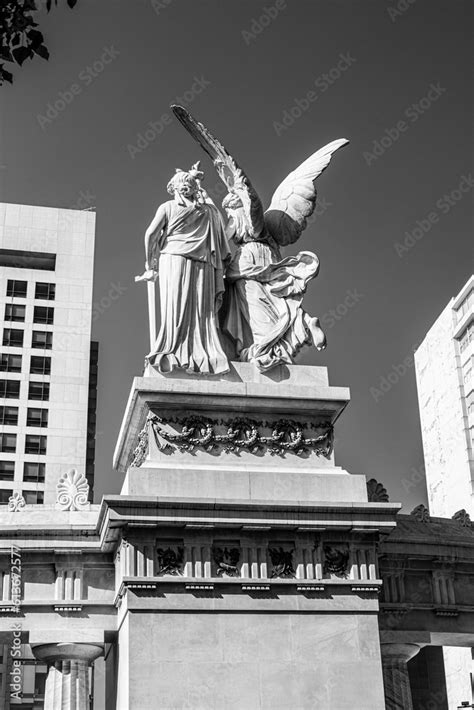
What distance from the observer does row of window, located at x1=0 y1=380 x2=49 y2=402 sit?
88062 millimetres

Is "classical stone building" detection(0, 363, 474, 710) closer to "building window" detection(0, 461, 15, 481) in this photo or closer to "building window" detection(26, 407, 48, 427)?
"building window" detection(0, 461, 15, 481)

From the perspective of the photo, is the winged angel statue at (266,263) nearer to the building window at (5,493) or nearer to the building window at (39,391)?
the building window at (5,493)

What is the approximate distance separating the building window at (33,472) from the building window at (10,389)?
619cm

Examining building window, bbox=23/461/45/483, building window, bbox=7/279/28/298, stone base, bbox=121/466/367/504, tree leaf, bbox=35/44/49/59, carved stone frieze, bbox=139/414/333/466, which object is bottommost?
stone base, bbox=121/466/367/504

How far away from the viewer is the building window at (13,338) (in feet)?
295

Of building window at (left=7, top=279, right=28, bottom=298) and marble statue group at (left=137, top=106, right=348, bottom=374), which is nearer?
marble statue group at (left=137, top=106, right=348, bottom=374)

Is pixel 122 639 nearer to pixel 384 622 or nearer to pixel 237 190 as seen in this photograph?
pixel 384 622

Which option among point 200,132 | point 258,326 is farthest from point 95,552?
point 200,132

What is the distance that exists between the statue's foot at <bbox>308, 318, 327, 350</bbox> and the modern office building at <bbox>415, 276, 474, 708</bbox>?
219 ft

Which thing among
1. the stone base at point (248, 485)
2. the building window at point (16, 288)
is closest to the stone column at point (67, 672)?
the stone base at point (248, 485)

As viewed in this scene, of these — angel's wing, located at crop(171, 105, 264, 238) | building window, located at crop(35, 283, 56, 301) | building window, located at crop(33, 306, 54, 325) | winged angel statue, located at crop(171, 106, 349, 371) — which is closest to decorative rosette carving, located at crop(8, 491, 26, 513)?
winged angel statue, located at crop(171, 106, 349, 371)

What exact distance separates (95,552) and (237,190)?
30.9 feet

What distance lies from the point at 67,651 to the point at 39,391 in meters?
68.2

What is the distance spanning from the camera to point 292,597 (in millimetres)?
21172
